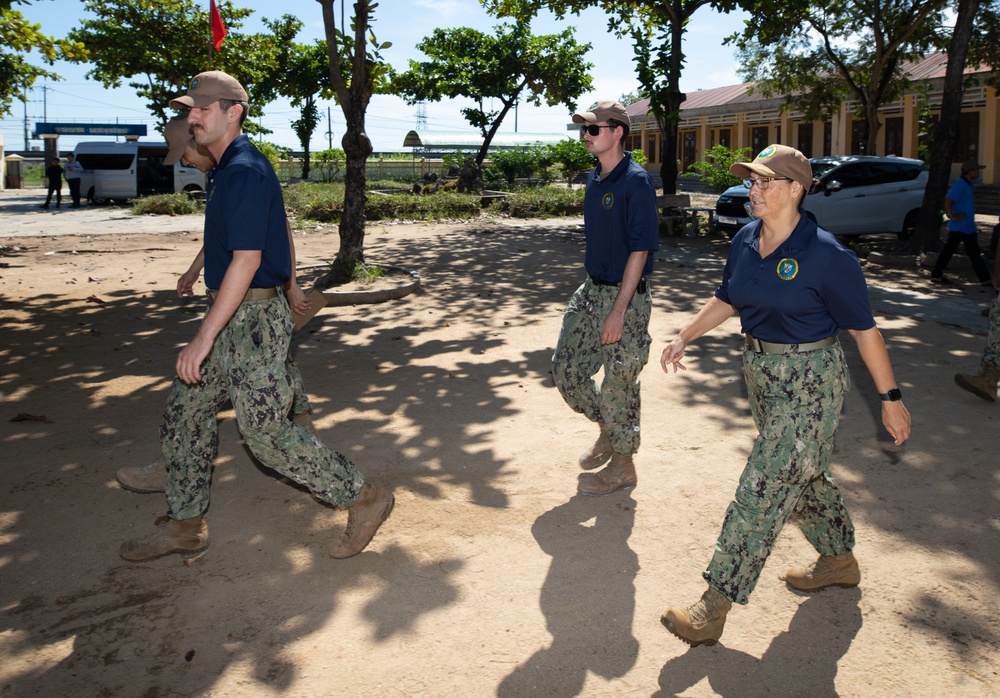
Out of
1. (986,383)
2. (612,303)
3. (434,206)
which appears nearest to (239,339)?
(612,303)

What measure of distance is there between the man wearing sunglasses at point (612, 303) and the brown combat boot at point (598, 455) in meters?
0.17

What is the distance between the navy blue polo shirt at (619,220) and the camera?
4.23 m

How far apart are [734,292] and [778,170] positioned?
1.54ft

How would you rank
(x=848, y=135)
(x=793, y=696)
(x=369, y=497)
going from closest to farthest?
(x=793, y=696)
(x=369, y=497)
(x=848, y=135)

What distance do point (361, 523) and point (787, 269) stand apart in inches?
82.7

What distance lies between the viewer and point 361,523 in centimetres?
388

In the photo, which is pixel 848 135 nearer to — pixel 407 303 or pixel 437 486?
pixel 407 303

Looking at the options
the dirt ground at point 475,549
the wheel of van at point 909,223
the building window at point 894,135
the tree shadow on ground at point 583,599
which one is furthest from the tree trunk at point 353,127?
the building window at point 894,135

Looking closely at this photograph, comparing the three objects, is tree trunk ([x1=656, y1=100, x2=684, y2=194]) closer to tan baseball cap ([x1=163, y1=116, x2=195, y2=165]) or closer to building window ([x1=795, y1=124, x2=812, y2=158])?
tan baseball cap ([x1=163, y1=116, x2=195, y2=165])

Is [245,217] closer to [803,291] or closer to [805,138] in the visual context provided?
[803,291]

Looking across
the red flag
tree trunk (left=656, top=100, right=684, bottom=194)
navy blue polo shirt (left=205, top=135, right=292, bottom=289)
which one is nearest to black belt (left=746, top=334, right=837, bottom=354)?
navy blue polo shirt (left=205, top=135, right=292, bottom=289)

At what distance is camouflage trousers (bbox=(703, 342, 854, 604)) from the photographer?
308cm

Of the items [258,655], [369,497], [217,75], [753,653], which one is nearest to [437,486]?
[369,497]

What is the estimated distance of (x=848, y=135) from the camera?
1236 inches
